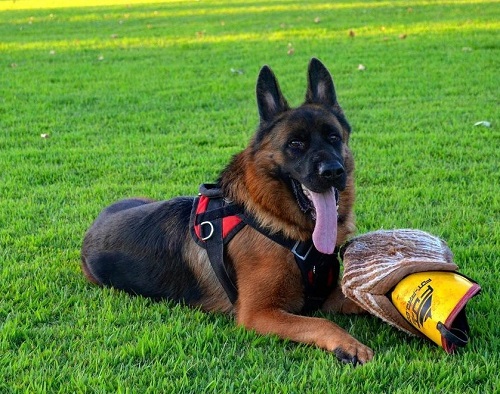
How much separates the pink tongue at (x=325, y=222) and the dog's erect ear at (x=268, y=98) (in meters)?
0.65

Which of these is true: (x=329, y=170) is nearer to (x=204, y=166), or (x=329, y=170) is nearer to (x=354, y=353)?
(x=354, y=353)

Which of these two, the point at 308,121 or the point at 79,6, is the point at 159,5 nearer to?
the point at 79,6

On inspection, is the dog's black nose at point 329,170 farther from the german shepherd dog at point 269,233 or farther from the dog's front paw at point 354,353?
the dog's front paw at point 354,353

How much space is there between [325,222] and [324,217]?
3 centimetres

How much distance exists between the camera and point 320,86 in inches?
189

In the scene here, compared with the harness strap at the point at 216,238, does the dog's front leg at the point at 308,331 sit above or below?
below

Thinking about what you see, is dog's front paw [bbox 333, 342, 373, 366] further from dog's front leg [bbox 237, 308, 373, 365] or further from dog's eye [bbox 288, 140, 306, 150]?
dog's eye [bbox 288, 140, 306, 150]

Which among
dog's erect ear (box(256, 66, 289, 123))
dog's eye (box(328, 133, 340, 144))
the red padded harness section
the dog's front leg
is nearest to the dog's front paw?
the dog's front leg

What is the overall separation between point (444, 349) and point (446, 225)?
213cm

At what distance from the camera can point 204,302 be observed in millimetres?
4539

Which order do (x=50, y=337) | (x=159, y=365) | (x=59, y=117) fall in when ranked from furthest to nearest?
1. (x=59, y=117)
2. (x=50, y=337)
3. (x=159, y=365)

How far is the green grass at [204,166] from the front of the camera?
142 inches

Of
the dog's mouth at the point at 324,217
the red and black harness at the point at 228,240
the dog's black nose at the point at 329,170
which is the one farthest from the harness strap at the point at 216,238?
the dog's black nose at the point at 329,170

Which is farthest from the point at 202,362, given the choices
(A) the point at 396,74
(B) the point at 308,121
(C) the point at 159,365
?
(A) the point at 396,74
